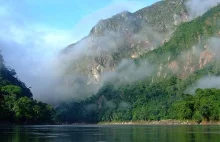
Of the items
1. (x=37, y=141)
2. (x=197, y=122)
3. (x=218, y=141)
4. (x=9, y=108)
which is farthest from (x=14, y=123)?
(x=218, y=141)

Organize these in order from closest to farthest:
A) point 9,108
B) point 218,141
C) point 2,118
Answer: point 218,141 → point 2,118 → point 9,108

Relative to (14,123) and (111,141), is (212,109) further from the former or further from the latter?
(111,141)

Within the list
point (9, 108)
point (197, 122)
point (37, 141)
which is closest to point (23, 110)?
point (9, 108)

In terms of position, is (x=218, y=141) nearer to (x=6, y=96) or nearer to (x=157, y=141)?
(x=157, y=141)

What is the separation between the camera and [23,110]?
643ft

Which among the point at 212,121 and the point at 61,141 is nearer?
the point at 61,141

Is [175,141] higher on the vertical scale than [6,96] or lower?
lower

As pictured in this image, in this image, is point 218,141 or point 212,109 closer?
point 218,141

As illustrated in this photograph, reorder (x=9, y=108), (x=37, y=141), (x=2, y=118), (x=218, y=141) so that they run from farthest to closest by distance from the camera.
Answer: (x=9, y=108) → (x=2, y=118) → (x=37, y=141) → (x=218, y=141)

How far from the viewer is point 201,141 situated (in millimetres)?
54688

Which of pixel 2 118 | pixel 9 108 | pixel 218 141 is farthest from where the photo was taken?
pixel 9 108

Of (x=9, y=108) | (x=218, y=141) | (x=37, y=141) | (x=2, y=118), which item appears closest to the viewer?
(x=218, y=141)

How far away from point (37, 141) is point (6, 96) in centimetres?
14682

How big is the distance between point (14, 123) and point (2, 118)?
11.0m
